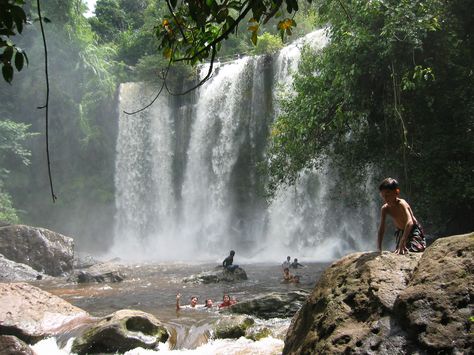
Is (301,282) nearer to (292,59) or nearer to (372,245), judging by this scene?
(372,245)

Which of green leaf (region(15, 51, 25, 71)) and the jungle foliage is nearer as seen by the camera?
green leaf (region(15, 51, 25, 71))

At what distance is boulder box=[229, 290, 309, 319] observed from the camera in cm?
873

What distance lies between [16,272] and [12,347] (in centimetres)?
1081

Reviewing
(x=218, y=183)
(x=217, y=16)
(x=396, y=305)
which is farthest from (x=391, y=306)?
(x=218, y=183)

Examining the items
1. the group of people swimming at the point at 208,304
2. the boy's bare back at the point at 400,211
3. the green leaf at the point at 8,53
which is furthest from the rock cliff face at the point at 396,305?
the group of people swimming at the point at 208,304

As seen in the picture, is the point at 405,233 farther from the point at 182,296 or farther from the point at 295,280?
the point at 295,280

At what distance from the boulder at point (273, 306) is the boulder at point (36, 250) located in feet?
36.8

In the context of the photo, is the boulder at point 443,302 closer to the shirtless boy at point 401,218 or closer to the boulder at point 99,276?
the shirtless boy at point 401,218

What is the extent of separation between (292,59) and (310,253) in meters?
8.75

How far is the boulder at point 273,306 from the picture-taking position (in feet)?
28.7

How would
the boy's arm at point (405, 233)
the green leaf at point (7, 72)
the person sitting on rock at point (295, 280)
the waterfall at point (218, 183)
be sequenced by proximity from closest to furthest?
the green leaf at point (7, 72) < the boy's arm at point (405, 233) < the person sitting on rock at point (295, 280) < the waterfall at point (218, 183)

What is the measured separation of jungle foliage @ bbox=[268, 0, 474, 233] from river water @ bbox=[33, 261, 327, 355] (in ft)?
12.9

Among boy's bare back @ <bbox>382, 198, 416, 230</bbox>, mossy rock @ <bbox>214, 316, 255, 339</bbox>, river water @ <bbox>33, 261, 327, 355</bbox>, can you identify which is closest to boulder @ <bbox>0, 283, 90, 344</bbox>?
river water @ <bbox>33, 261, 327, 355</bbox>

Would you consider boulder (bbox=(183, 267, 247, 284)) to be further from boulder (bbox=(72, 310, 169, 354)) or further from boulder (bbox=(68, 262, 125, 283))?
boulder (bbox=(72, 310, 169, 354))
